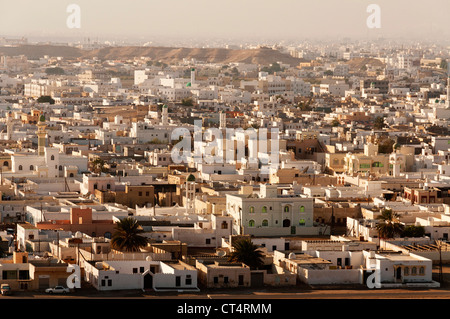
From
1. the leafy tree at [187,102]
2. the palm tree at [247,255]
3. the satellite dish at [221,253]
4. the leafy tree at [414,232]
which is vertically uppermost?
the palm tree at [247,255]

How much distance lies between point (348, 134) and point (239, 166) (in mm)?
9059

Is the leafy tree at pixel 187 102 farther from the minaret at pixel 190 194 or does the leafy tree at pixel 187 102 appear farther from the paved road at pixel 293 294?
Answer: the paved road at pixel 293 294

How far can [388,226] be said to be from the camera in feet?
64.0

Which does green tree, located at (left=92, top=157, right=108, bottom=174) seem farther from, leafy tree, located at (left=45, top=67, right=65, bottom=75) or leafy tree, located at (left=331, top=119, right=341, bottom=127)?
leafy tree, located at (left=45, top=67, right=65, bottom=75)

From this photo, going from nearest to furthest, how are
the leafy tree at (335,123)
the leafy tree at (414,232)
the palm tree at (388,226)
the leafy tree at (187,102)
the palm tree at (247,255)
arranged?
the palm tree at (247,255), the palm tree at (388,226), the leafy tree at (414,232), the leafy tree at (335,123), the leafy tree at (187,102)

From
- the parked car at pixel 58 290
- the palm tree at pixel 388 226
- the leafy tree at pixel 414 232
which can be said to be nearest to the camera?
the parked car at pixel 58 290

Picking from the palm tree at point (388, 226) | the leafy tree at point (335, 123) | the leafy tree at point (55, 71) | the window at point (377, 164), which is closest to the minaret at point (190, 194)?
the palm tree at point (388, 226)

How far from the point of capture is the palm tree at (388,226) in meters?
19.5

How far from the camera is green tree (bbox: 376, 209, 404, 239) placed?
19453mm

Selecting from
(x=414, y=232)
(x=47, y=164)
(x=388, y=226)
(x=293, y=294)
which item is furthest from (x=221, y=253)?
(x=47, y=164)

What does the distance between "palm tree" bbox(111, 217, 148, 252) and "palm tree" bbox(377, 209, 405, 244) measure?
324 centimetres

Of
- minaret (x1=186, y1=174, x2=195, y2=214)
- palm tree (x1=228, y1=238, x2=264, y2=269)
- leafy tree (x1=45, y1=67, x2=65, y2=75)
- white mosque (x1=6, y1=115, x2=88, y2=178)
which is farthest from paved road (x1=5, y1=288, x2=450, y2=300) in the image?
leafy tree (x1=45, y1=67, x2=65, y2=75)

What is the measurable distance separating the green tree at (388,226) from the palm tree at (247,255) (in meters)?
2.43
